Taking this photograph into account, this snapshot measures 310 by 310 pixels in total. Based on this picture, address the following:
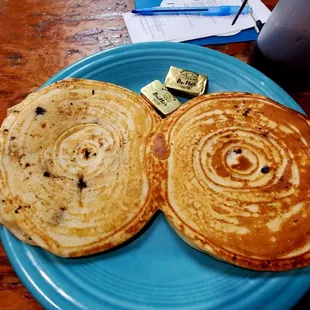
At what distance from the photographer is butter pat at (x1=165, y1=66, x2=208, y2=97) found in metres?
1.25

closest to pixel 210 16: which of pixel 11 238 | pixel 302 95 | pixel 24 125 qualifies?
pixel 302 95

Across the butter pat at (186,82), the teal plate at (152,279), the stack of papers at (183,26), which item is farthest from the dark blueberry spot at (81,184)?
the stack of papers at (183,26)

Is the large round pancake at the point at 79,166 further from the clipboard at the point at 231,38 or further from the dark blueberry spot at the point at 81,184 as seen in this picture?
the clipboard at the point at 231,38

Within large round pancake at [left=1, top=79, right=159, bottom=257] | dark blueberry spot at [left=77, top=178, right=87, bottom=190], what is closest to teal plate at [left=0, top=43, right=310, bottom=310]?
large round pancake at [left=1, top=79, right=159, bottom=257]

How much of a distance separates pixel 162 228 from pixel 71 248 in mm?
273

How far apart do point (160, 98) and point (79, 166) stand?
398 millimetres

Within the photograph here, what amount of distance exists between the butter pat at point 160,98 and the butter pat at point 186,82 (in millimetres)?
39

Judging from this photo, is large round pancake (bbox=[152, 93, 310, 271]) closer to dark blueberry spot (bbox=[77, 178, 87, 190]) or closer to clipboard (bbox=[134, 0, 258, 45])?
dark blueberry spot (bbox=[77, 178, 87, 190])

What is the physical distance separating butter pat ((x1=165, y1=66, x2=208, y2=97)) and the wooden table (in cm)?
38

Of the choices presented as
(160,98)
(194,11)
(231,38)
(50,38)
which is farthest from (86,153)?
(194,11)

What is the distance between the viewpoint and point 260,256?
34.9 inches

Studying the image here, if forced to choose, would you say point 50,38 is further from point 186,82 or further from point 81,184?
point 81,184

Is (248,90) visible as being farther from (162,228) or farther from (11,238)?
(11,238)

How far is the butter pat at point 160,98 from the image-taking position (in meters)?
1.20
